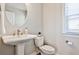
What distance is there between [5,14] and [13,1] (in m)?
0.18

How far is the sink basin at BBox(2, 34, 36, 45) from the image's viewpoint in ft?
4.71

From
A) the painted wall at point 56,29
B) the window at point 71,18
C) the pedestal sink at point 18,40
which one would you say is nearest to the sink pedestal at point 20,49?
the pedestal sink at point 18,40

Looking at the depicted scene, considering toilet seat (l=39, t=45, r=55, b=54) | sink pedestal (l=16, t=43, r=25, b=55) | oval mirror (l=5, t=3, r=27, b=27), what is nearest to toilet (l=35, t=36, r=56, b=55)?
toilet seat (l=39, t=45, r=55, b=54)

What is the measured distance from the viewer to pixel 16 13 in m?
1.50

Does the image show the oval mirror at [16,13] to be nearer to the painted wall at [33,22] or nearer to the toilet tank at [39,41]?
the painted wall at [33,22]

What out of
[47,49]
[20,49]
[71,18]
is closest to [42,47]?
[47,49]

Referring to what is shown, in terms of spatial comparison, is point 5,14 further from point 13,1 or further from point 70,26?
point 70,26

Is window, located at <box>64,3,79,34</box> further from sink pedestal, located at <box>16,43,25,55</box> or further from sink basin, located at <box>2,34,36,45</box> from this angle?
sink pedestal, located at <box>16,43,25,55</box>

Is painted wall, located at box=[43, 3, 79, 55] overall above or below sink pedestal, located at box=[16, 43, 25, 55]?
above

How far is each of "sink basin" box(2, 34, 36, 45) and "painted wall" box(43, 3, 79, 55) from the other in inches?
7.8

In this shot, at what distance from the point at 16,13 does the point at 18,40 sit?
312mm

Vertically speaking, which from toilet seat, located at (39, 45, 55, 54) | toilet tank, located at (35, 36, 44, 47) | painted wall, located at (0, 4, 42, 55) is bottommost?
toilet seat, located at (39, 45, 55, 54)

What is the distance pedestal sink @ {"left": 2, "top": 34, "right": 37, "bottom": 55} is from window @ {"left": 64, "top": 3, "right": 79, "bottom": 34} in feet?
1.38
